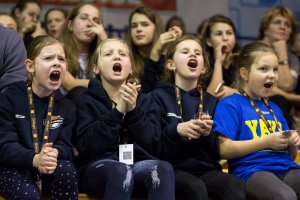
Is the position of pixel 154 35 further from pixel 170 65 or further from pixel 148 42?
pixel 170 65

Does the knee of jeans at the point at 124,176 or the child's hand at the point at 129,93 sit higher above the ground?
the child's hand at the point at 129,93

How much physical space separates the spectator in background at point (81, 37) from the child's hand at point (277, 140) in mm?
1214

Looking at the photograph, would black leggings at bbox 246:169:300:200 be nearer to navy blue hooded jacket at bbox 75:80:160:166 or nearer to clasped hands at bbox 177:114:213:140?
clasped hands at bbox 177:114:213:140

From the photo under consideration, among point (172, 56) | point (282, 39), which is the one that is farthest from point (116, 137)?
point (282, 39)

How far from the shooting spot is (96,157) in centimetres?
288

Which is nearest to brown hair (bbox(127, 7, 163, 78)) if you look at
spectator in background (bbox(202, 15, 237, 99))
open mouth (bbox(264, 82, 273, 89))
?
spectator in background (bbox(202, 15, 237, 99))

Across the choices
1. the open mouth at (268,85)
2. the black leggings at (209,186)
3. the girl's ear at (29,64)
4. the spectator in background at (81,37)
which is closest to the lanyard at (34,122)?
the girl's ear at (29,64)

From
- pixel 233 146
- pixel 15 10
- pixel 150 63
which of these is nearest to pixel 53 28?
pixel 15 10

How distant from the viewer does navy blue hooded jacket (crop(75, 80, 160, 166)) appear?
282 cm

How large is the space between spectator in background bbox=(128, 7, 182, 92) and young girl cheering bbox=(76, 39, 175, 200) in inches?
19.9

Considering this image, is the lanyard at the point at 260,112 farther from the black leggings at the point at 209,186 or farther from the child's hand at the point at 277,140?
the black leggings at the point at 209,186

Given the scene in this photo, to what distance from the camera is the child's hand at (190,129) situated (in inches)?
111

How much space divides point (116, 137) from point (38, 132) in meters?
0.35

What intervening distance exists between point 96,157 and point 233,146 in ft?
2.18
